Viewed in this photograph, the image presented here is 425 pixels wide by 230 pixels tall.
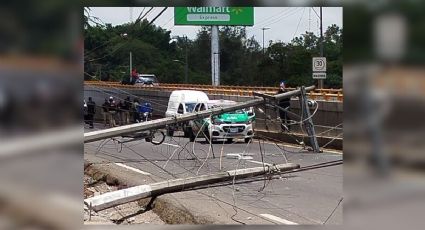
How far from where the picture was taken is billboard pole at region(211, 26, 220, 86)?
209 inches

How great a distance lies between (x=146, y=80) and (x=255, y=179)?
1390mm

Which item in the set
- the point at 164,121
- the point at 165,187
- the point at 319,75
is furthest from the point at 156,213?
the point at 319,75

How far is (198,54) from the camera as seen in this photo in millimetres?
5492

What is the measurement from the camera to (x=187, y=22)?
4.86m

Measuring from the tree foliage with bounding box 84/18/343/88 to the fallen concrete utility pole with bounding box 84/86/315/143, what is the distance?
25 centimetres

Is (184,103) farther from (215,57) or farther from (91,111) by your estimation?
(215,57)

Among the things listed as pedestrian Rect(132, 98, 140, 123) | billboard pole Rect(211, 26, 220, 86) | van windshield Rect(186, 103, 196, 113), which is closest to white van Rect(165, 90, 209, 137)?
van windshield Rect(186, 103, 196, 113)

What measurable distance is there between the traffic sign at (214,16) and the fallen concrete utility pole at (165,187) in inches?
55.2

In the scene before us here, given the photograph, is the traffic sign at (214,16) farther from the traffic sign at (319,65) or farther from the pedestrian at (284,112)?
the pedestrian at (284,112)
